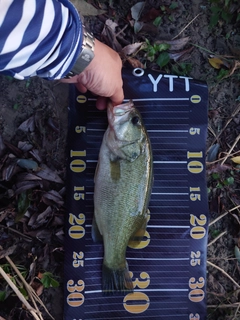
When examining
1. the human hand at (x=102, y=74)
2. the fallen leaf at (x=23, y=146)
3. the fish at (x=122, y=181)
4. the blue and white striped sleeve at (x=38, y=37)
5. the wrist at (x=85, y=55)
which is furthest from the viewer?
the fallen leaf at (x=23, y=146)

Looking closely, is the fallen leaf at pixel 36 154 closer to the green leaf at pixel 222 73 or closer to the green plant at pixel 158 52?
the green plant at pixel 158 52

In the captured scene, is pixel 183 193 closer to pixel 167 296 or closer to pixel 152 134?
pixel 152 134

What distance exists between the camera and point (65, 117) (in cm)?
261

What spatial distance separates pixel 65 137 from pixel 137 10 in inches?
42.3

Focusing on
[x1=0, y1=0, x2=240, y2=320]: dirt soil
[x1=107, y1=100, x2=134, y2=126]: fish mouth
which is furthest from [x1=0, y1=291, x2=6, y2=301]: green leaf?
[x1=107, y1=100, x2=134, y2=126]: fish mouth

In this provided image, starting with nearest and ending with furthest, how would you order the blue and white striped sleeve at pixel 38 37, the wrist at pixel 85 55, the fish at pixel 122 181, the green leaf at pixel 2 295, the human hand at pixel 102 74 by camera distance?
the blue and white striped sleeve at pixel 38 37 → the wrist at pixel 85 55 → the human hand at pixel 102 74 → the fish at pixel 122 181 → the green leaf at pixel 2 295

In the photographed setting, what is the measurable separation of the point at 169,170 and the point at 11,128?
116 centimetres

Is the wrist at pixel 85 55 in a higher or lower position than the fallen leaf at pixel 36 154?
higher

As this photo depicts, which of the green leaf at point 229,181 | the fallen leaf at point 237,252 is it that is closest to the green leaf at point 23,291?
the fallen leaf at point 237,252

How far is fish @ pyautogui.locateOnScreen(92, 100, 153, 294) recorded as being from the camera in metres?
2.29

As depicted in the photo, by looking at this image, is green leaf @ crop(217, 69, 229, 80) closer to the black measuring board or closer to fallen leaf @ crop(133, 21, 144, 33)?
the black measuring board

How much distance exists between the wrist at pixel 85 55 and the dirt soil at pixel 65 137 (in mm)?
698

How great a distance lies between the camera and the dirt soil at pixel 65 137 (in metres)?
2.49

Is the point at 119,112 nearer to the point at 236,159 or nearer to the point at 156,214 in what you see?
the point at 156,214
